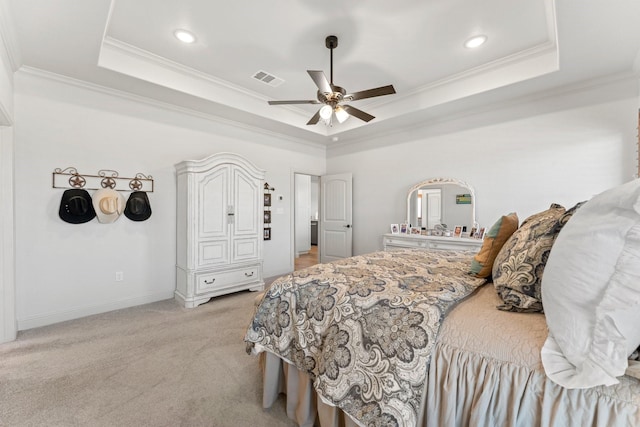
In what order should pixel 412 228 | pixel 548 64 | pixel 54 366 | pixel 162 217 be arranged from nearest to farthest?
pixel 54 366, pixel 548 64, pixel 162 217, pixel 412 228

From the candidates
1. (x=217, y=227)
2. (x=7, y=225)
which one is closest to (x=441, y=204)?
(x=217, y=227)

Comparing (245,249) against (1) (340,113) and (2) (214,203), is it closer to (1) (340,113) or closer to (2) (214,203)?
(2) (214,203)

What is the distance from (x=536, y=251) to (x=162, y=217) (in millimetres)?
3880

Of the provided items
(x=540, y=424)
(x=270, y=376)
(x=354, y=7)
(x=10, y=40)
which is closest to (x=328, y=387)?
(x=270, y=376)

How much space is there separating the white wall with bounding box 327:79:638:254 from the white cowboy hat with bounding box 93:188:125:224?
150 inches

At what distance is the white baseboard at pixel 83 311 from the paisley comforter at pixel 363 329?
8.56 feet

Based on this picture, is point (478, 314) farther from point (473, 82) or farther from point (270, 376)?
point (473, 82)

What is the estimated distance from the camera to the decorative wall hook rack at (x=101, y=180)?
9.65 feet

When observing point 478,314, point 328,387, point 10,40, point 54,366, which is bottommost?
point 54,366

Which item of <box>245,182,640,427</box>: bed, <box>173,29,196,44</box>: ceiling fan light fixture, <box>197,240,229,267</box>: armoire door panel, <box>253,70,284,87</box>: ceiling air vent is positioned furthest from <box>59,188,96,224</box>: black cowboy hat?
<box>245,182,640,427</box>: bed

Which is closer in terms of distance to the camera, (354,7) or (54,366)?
(54,366)

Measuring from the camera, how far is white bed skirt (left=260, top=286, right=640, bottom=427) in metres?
0.76

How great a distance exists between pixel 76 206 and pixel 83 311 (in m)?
1.18

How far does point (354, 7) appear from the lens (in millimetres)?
2283
